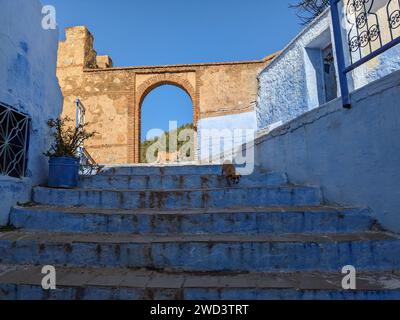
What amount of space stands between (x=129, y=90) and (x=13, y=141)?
340 inches

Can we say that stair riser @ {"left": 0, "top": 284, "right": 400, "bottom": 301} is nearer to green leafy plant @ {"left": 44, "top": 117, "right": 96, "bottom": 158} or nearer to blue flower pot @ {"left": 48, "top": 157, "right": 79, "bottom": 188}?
blue flower pot @ {"left": 48, "top": 157, "right": 79, "bottom": 188}

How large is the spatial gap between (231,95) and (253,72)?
4.11ft

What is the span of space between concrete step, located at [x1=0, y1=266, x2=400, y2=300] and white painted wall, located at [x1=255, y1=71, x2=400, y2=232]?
2.32 ft

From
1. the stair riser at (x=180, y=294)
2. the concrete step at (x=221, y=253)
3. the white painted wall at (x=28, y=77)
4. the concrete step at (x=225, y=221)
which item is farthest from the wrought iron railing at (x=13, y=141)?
the stair riser at (x=180, y=294)

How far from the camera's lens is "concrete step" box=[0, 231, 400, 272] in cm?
211

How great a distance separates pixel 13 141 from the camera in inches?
119

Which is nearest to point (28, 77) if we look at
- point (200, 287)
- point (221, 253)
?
point (221, 253)

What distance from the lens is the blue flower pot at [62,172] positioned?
11.2 feet

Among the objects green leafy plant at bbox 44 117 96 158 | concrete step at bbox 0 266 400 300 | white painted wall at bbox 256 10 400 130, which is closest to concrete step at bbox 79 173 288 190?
green leafy plant at bbox 44 117 96 158

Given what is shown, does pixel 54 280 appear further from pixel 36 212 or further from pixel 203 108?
pixel 203 108

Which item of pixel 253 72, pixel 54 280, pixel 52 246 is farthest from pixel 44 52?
pixel 253 72

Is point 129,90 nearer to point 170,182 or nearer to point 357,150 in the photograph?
point 170,182

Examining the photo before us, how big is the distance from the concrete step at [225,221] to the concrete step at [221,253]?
0.80 feet

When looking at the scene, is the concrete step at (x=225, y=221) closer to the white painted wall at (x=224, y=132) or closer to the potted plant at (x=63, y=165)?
the potted plant at (x=63, y=165)
